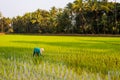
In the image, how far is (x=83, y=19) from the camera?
189 ft

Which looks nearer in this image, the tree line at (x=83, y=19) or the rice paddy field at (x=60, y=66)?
the rice paddy field at (x=60, y=66)

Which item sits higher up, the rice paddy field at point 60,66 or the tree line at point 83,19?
the tree line at point 83,19

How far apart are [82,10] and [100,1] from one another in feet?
17.3

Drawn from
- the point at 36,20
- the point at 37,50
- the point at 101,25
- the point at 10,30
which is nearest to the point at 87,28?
the point at 101,25

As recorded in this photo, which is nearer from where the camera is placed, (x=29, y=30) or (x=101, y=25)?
(x=101, y=25)

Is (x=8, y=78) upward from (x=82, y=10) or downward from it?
downward

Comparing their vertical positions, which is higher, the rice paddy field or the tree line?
the tree line

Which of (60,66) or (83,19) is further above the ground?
(83,19)

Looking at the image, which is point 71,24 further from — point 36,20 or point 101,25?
point 36,20

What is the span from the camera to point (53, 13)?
7169 cm

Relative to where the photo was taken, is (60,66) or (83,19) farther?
(83,19)

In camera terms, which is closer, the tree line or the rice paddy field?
the rice paddy field

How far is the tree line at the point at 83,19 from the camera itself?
51.8m

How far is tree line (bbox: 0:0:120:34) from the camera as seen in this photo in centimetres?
5181
